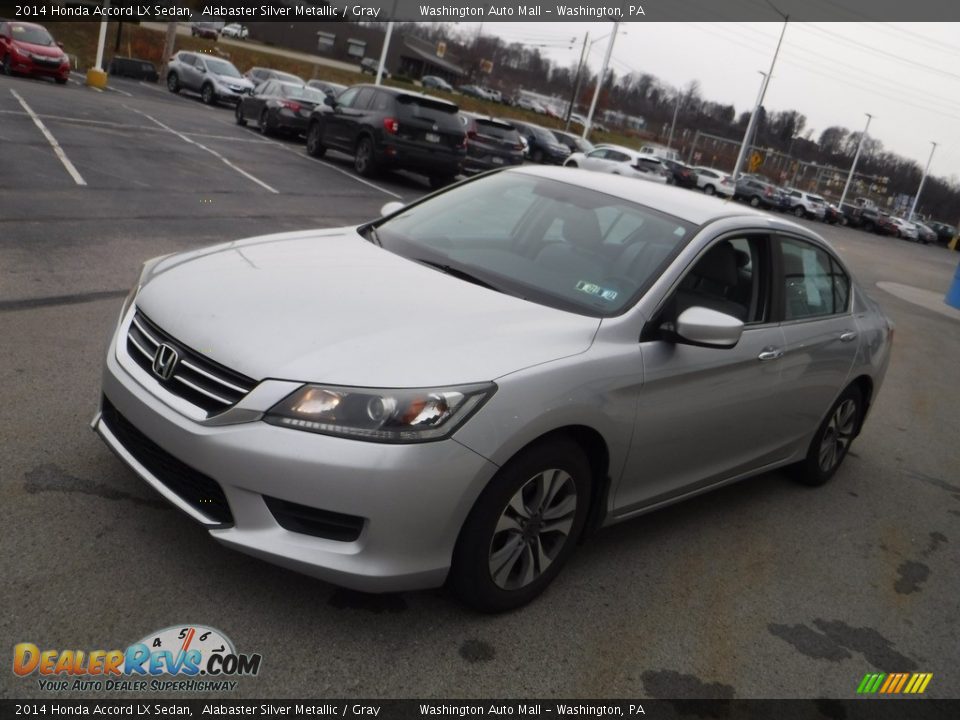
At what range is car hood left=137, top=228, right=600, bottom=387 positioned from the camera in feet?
10.0

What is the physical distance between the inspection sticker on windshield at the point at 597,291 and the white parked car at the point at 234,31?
246ft

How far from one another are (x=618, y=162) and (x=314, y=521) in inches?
1237

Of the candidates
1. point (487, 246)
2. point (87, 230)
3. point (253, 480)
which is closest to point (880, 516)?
point (487, 246)

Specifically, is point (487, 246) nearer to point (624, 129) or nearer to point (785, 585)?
point (785, 585)

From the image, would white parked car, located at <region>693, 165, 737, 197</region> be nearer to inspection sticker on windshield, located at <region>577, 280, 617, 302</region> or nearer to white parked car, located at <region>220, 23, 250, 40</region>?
inspection sticker on windshield, located at <region>577, 280, 617, 302</region>

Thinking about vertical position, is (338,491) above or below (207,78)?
above

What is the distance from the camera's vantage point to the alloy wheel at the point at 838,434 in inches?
218

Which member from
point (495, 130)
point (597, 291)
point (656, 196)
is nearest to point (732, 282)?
point (656, 196)

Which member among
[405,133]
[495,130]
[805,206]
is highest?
[495,130]

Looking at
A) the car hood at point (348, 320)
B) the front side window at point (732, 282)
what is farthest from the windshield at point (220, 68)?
the front side window at point (732, 282)

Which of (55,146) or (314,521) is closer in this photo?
(314,521)

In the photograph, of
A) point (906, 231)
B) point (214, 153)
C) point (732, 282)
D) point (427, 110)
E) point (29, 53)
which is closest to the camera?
point (732, 282)

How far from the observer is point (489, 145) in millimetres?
21891

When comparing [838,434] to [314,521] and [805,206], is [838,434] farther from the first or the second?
[805,206]
